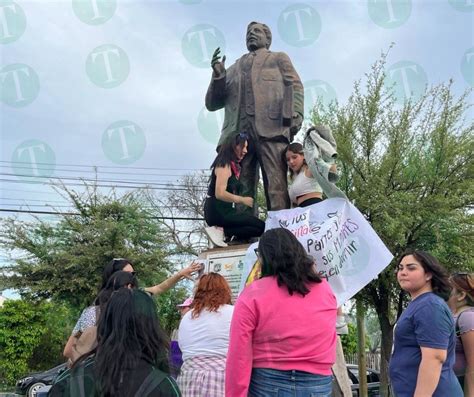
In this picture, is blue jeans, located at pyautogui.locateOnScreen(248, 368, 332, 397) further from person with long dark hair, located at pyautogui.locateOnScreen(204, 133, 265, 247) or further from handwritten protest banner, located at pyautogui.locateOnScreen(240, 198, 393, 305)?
person with long dark hair, located at pyautogui.locateOnScreen(204, 133, 265, 247)

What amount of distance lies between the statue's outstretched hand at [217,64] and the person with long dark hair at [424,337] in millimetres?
3545

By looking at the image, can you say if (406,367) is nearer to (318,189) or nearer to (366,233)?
(366,233)

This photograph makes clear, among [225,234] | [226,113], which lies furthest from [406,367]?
[226,113]

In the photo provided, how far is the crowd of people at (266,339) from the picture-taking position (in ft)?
6.19

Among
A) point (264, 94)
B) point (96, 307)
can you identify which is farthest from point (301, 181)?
point (96, 307)

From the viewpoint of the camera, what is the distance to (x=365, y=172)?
540 inches

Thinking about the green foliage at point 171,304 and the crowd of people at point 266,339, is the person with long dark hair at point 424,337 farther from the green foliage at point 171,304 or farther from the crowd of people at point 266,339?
the green foliage at point 171,304

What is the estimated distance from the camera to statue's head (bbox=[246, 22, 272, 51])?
20.2 ft

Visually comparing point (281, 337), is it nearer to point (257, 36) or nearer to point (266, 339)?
point (266, 339)

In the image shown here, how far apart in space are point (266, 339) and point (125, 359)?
0.68 meters

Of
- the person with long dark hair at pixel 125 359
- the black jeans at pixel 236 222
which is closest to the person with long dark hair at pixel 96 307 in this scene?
the person with long dark hair at pixel 125 359

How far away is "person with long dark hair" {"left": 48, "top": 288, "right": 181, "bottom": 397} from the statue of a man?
3715 millimetres

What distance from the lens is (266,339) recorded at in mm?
2314

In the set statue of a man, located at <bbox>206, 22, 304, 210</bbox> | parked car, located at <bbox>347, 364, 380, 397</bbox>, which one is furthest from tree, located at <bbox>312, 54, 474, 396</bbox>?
statue of a man, located at <bbox>206, 22, 304, 210</bbox>
